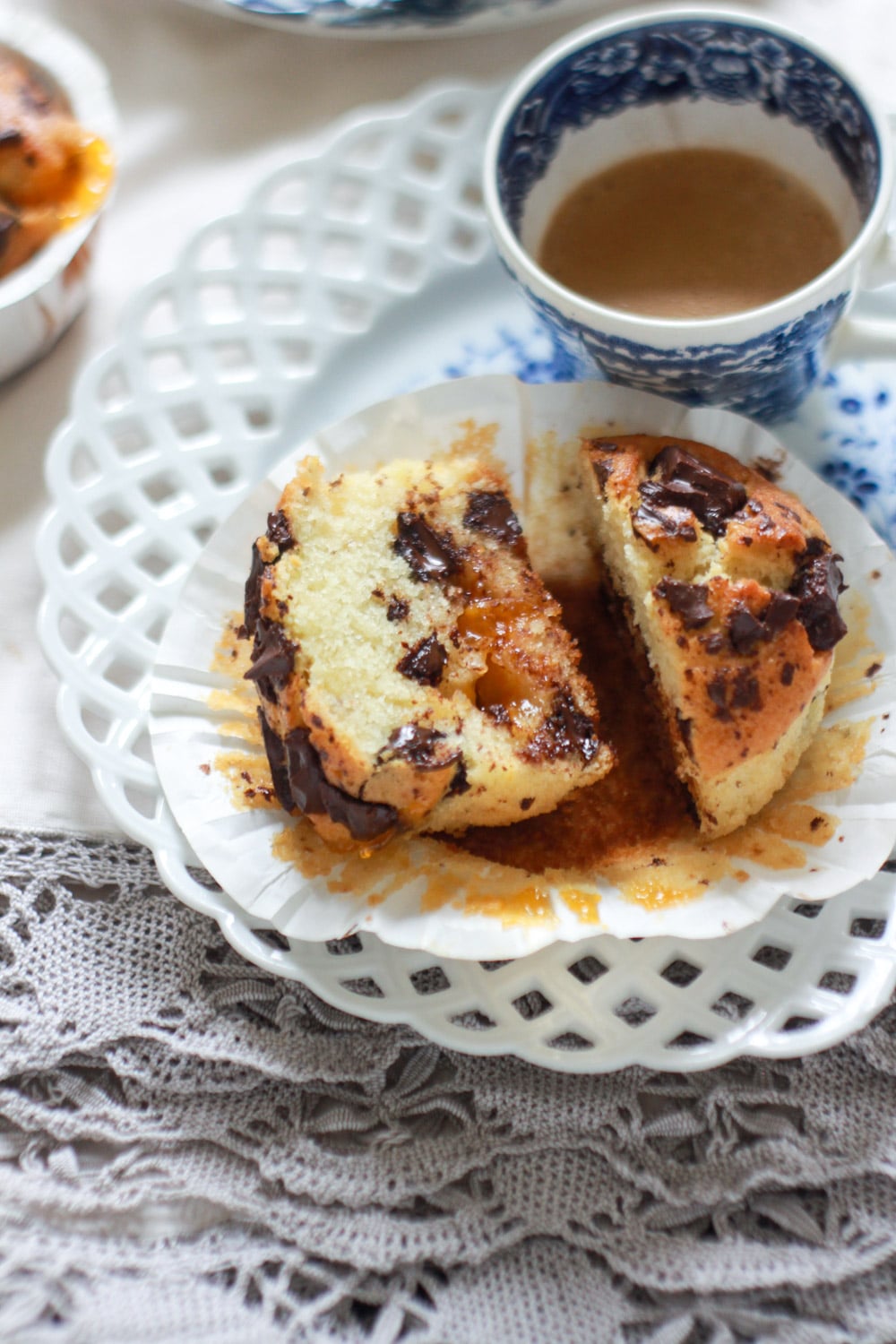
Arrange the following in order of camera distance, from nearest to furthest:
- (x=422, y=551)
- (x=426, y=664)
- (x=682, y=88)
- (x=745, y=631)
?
1. (x=745, y=631)
2. (x=426, y=664)
3. (x=422, y=551)
4. (x=682, y=88)

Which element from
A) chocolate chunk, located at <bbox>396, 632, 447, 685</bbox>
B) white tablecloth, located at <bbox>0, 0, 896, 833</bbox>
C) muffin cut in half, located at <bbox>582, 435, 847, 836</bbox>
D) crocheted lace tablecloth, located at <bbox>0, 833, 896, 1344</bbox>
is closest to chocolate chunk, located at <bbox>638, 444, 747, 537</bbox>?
muffin cut in half, located at <bbox>582, 435, 847, 836</bbox>

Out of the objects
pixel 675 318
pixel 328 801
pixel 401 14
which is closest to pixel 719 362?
pixel 675 318

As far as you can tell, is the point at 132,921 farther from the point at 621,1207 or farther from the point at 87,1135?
the point at 621,1207

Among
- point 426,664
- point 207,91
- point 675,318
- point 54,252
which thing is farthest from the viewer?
point 207,91

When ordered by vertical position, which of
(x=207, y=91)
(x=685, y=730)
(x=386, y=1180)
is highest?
(x=207, y=91)

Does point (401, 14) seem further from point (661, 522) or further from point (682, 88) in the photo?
point (661, 522)

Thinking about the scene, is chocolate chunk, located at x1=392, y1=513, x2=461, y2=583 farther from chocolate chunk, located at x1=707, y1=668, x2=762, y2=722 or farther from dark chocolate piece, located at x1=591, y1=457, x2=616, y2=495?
chocolate chunk, located at x1=707, y1=668, x2=762, y2=722
